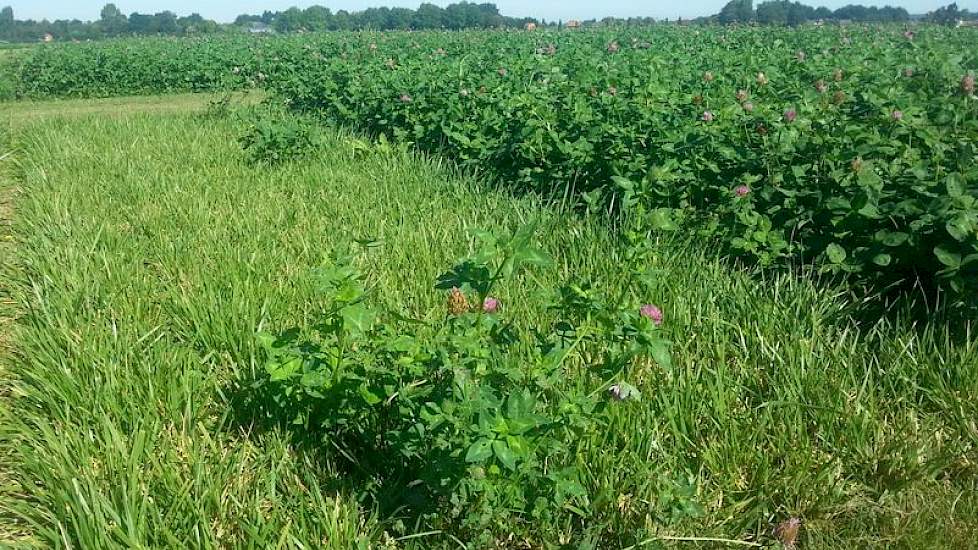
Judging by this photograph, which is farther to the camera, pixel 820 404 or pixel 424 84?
Result: pixel 424 84

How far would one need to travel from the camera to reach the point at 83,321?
2.84m

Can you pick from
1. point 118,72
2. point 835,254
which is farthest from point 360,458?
point 118,72

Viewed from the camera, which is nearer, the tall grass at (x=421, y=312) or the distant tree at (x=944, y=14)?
the tall grass at (x=421, y=312)

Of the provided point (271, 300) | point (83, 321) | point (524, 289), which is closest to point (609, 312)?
point (524, 289)

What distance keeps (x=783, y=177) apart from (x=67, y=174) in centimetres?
481

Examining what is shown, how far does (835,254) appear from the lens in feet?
9.05

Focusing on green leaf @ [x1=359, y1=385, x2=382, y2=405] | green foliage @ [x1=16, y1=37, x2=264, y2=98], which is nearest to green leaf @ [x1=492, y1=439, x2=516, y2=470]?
green leaf @ [x1=359, y1=385, x2=382, y2=405]

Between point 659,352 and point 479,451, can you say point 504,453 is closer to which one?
point 479,451

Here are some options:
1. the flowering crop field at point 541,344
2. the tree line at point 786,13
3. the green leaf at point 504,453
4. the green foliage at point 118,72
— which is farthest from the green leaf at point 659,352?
the tree line at point 786,13

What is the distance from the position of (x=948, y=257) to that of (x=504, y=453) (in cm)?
174

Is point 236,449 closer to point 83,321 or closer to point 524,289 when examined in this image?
point 83,321

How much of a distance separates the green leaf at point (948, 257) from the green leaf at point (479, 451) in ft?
5.66

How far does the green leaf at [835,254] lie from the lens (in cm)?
275

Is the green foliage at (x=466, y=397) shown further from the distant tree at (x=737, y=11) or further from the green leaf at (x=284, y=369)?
the distant tree at (x=737, y=11)
